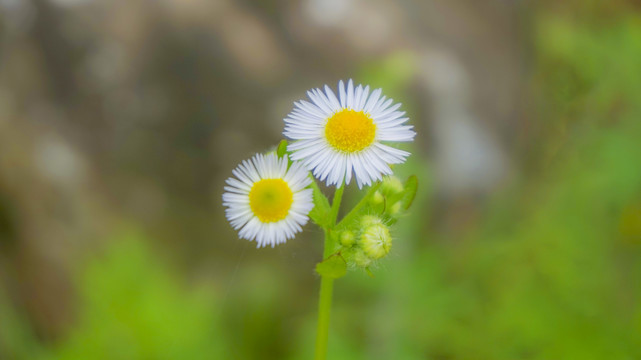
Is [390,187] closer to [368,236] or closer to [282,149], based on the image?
[368,236]

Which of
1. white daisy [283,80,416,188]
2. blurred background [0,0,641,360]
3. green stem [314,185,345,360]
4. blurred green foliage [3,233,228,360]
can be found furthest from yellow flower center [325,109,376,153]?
blurred green foliage [3,233,228,360]

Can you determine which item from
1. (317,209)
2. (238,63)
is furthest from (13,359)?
(317,209)

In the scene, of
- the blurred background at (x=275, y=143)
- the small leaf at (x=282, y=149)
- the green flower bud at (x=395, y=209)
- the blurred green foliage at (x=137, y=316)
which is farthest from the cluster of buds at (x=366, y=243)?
the blurred green foliage at (x=137, y=316)

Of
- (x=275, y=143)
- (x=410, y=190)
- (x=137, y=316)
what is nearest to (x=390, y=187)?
(x=410, y=190)

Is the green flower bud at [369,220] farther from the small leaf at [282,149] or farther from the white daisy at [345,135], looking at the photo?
the small leaf at [282,149]

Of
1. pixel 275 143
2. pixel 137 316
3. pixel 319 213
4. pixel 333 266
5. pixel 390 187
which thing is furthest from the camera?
pixel 275 143

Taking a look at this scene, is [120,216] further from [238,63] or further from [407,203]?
[407,203]
